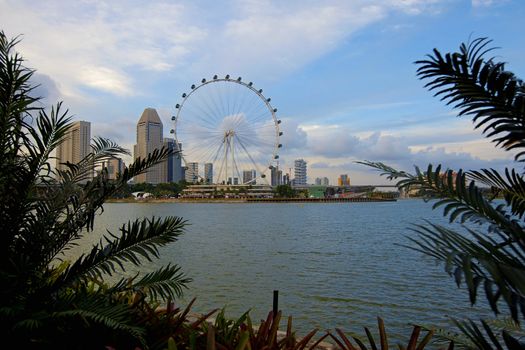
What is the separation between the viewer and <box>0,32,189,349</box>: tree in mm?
3801

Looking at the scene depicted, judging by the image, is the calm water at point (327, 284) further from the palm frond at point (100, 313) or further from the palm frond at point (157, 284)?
the palm frond at point (100, 313)

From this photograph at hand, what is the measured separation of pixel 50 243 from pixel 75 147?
80.8 inches

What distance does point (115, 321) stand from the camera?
3453 millimetres

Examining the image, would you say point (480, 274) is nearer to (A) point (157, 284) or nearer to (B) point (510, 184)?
(B) point (510, 184)

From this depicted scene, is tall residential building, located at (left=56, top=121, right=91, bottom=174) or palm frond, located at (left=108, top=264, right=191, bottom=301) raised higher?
tall residential building, located at (left=56, top=121, right=91, bottom=174)

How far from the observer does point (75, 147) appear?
6.18 meters

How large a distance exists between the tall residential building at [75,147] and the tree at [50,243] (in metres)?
0.44

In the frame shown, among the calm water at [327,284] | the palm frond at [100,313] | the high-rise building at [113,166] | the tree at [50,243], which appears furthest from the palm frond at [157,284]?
the calm water at [327,284]

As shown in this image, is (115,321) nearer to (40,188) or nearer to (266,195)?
(40,188)

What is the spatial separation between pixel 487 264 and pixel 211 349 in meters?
1.62

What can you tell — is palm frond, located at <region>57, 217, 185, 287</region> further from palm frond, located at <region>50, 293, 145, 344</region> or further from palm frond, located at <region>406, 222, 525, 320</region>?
palm frond, located at <region>406, 222, 525, 320</region>

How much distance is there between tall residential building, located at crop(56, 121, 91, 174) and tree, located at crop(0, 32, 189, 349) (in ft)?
1.44

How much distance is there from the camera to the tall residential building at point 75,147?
5457 millimetres

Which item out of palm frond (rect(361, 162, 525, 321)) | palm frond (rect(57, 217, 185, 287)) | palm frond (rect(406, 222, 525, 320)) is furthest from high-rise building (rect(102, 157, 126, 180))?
palm frond (rect(406, 222, 525, 320))
